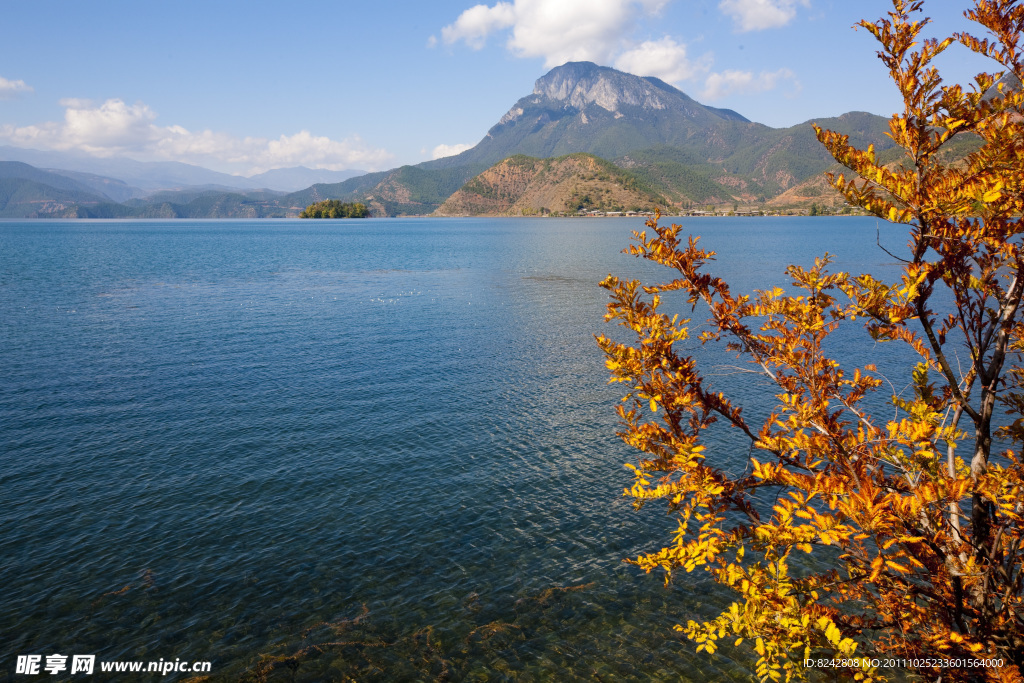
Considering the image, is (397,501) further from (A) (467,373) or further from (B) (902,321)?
(B) (902,321)

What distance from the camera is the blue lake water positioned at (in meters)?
16.8

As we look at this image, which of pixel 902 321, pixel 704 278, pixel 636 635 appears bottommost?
pixel 636 635

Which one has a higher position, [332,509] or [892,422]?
[892,422]

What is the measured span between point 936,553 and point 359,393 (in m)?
33.4

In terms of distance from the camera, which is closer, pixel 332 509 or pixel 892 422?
pixel 892 422

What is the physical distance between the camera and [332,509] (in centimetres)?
2370

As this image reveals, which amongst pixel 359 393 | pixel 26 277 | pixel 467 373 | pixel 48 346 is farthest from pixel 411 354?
pixel 26 277

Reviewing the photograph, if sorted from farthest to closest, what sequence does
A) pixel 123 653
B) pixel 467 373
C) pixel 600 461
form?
1. pixel 467 373
2. pixel 600 461
3. pixel 123 653

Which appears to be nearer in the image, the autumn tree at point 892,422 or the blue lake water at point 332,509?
the autumn tree at point 892,422

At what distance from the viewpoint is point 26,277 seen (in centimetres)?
8950

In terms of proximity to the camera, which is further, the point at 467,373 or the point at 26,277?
the point at 26,277

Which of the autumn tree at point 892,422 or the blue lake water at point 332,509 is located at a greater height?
the autumn tree at point 892,422

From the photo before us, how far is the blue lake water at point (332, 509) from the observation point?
55.1 feet

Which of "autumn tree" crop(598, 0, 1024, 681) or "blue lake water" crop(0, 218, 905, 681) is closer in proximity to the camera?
"autumn tree" crop(598, 0, 1024, 681)
